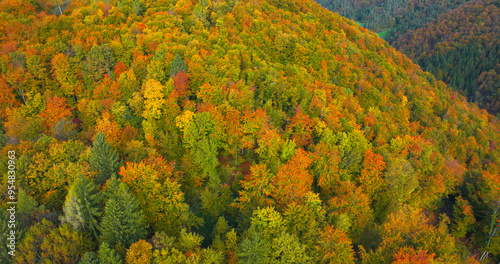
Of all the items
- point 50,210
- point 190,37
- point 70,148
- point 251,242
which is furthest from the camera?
point 190,37

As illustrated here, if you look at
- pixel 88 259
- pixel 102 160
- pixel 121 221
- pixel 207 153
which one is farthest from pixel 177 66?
pixel 88 259

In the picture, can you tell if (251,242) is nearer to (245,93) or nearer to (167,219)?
(167,219)

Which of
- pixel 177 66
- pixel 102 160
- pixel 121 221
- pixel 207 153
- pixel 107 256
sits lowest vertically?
pixel 107 256

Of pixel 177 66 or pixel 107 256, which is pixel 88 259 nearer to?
pixel 107 256

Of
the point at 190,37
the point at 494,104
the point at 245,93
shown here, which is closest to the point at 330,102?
the point at 245,93

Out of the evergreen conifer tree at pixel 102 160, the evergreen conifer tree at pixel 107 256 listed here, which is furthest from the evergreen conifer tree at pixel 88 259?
the evergreen conifer tree at pixel 102 160

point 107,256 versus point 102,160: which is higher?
point 102,160
